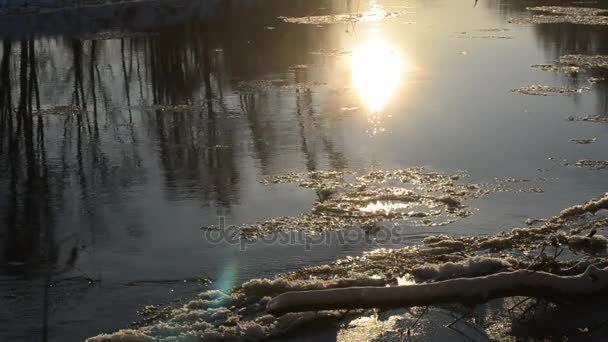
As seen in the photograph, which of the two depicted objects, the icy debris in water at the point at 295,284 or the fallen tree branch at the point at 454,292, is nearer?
the fallen tree branch at the point at 454,292

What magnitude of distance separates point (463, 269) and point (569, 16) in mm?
25683

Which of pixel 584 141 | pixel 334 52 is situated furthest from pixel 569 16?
pixel 584 141

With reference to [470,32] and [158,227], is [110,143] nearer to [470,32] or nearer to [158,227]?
[158,227]

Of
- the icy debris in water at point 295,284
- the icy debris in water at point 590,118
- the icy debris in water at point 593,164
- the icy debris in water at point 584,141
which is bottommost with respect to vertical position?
the icy debris in water at point 295,284

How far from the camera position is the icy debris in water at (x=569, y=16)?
2939 centimetres

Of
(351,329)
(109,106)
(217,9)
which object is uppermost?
(217,9)

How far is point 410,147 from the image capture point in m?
12.9

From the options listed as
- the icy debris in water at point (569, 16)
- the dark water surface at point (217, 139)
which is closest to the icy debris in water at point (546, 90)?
the dark water surface at point (217, 139)

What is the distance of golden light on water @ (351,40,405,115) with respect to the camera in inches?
672

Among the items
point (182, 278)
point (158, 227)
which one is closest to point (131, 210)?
point (158, 227)

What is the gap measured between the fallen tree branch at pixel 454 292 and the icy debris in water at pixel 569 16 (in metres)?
23.6

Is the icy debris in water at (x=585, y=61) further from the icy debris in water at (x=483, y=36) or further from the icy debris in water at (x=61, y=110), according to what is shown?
the icy debris in water at (x=61, y=110)

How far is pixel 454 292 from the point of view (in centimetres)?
656

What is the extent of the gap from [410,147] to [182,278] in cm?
568
